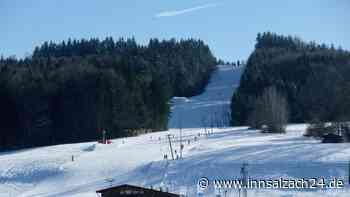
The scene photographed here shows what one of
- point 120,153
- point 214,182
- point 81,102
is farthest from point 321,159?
point 81,102

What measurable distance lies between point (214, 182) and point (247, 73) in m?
89.7

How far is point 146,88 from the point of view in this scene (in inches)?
3142

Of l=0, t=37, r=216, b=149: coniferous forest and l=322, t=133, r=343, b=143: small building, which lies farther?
l=0, t=37, r=216, b=149: coniferous forest

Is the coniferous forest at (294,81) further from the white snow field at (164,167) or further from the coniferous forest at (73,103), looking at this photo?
the white snow field at (164,167)

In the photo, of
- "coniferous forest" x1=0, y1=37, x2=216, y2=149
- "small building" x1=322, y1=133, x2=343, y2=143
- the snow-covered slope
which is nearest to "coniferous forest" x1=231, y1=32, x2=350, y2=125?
the snow-covered slope

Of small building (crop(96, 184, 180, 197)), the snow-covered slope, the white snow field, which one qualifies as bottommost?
the snow-covered slope

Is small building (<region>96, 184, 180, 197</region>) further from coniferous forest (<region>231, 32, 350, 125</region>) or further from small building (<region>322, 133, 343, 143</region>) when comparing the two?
coniferous forest (<region>231, 32, 350, 125</region>)

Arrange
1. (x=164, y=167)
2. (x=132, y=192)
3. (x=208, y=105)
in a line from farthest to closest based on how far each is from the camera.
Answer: (x=208, y=105) → (x=164, y=167) → (x=132, y=192)

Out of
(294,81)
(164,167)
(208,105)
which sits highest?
(294,81)

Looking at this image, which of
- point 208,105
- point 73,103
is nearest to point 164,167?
point 73,103

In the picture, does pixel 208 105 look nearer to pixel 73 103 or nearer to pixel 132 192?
pixel 73 103

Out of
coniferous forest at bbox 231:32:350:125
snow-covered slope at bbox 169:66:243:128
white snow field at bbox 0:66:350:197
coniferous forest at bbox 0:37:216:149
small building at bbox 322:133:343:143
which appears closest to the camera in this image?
white snow field at bbox 0:66:350:197

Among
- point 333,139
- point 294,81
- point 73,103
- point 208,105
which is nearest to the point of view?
point 333,139

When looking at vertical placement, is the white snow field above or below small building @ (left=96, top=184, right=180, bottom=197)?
below
